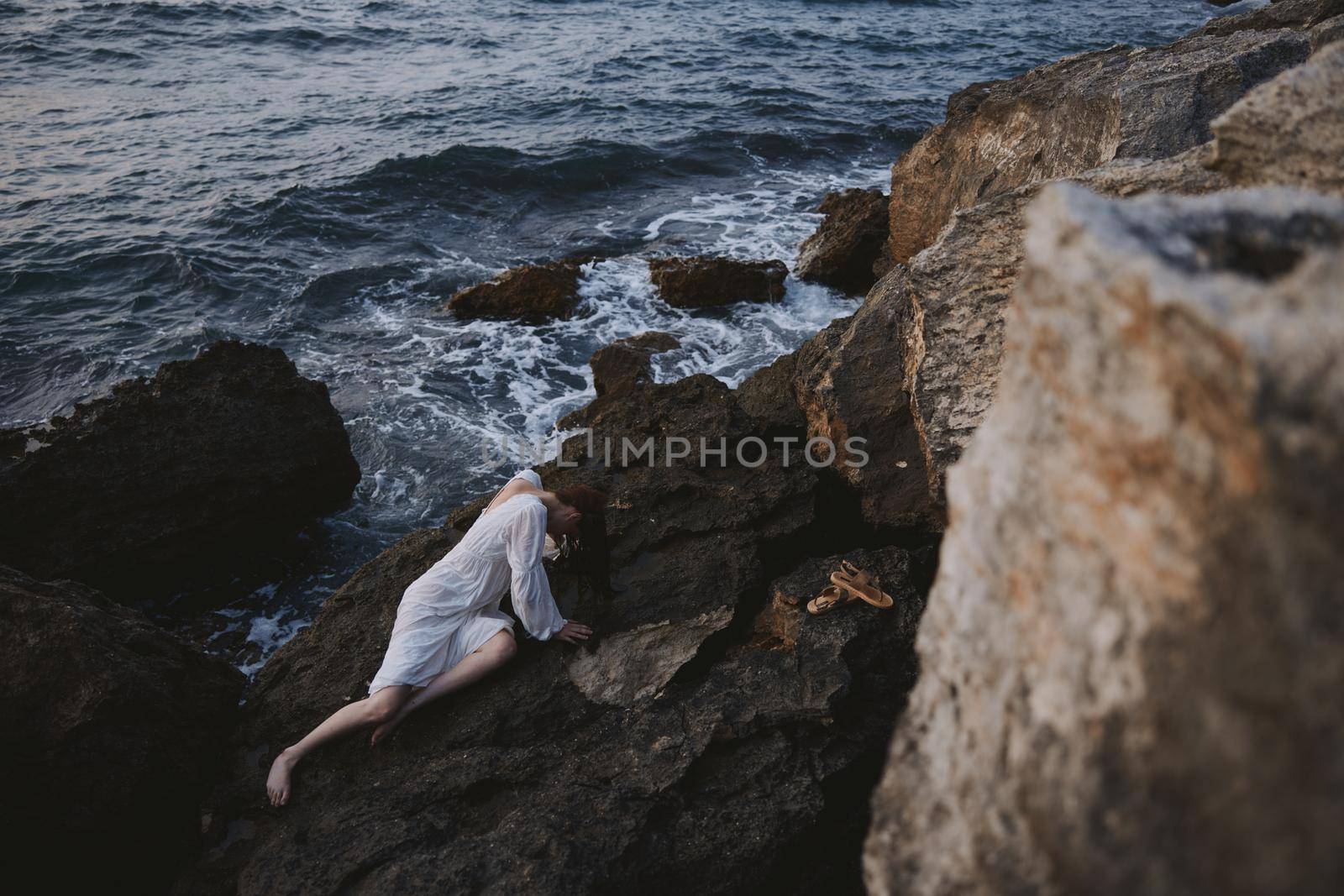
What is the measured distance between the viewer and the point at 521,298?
34.9ft

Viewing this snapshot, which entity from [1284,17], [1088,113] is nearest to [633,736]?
[1088,113]

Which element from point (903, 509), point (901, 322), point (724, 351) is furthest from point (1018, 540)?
point (724, 351)

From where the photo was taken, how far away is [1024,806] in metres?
1.27

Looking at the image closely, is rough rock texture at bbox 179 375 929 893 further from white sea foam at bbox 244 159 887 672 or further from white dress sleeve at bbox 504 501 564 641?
white sea foam at bbox 244 159 887 672

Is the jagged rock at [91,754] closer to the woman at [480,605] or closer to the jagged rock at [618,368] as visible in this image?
the woman at [480,605]

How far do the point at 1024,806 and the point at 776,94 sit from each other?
2064cm

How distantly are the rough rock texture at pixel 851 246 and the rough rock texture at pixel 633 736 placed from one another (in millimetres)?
6744

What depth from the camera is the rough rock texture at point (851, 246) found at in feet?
35.2

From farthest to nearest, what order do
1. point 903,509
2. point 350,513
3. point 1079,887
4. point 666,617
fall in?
point 350,513, point 903,509, point 666,617, point 1079,887

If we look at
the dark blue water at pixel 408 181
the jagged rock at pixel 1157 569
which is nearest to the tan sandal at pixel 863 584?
the jagged rock at pixel 1157 569

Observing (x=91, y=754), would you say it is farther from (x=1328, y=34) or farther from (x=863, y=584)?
(x=1328, y=34)

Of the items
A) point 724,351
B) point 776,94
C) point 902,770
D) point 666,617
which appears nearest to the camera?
point 902,770

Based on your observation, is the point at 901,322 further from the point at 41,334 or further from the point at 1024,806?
the point at 41,334

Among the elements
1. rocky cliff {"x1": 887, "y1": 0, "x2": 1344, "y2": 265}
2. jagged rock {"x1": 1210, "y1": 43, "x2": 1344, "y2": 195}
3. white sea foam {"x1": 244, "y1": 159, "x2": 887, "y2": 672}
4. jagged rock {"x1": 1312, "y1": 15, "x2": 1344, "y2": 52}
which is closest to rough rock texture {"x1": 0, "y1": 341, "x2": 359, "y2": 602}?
white sea foam {"x1": 244, "y1": 159, "x2": 887, "y2": 672}
